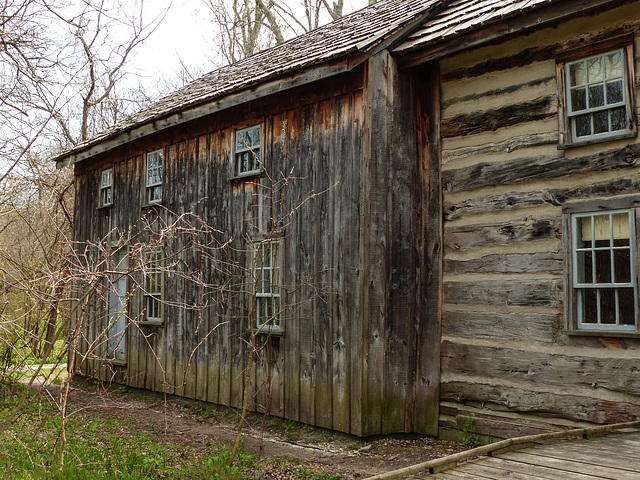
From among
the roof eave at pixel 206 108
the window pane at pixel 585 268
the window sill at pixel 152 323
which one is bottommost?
the window sill at pixel 152 323

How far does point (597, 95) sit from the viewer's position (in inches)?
268

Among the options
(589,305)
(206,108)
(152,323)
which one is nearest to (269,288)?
(206,108)

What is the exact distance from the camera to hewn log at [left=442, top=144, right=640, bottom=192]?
21.4ft

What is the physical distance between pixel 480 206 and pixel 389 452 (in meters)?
Answer: 3.16

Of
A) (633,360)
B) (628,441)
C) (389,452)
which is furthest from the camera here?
(389,452)

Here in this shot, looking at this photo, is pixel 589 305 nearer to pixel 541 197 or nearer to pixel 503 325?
pixel 503 325

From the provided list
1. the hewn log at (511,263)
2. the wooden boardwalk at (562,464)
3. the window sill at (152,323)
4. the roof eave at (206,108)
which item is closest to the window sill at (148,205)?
the roof eave at (206,108)

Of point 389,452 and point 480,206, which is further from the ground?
point 480,206

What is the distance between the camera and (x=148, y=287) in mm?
12344

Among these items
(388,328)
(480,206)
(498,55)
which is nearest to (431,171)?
(480,206)

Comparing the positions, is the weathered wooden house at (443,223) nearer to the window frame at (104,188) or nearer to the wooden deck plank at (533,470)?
the wooden deck plank at (533,470)

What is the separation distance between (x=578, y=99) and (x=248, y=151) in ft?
16.8

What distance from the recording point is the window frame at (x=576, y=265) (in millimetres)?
6273

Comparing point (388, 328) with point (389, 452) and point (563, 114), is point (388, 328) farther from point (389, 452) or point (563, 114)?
point (563, 114)
